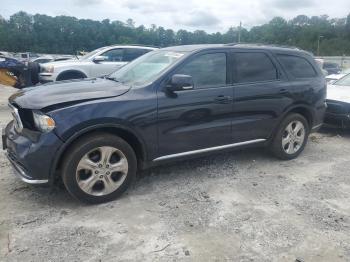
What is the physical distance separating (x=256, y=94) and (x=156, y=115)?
162 centimetres

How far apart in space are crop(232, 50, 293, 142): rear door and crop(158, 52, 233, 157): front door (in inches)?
6.8

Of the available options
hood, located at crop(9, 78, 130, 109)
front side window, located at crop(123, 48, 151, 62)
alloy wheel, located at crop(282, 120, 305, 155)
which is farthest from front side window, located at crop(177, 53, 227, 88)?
front side window, located at crop(123, 48, 151, 62)

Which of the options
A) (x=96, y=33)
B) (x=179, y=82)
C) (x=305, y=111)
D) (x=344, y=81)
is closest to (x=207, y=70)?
(x=179, y=82)

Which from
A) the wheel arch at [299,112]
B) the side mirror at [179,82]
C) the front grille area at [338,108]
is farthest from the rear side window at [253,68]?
the front grille area at [338,108]

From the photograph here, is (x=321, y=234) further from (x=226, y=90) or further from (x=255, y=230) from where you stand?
(x=226, y=90)

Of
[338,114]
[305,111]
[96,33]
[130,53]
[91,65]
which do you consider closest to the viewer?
[305,111]

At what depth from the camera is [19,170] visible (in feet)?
12.7

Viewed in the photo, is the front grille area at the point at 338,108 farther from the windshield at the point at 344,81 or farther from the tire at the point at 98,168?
the tire at the point at 98,168

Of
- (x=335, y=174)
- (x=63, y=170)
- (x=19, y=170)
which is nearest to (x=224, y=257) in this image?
(x=63, y=170)

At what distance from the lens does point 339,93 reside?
7.68 m

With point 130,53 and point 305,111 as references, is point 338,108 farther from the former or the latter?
point 130,53

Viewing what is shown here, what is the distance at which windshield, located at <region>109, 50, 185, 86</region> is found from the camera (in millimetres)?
4484

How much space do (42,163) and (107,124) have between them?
2.47 feet

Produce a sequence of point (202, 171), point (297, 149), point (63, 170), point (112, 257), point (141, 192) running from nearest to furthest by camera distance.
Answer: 1. point (112, 257)
2. point (63, 170)
3. point (141, 192)
4. point (202, 171)
5. point (297, 149)
